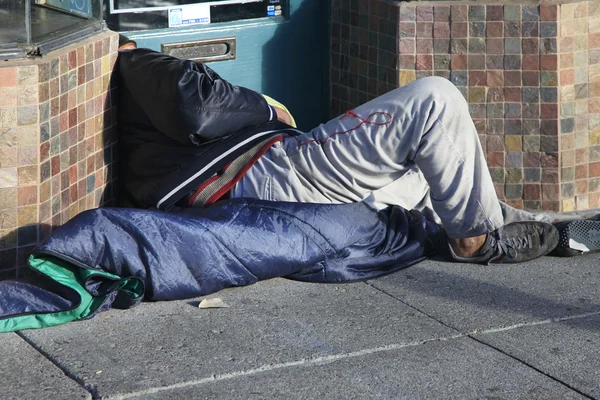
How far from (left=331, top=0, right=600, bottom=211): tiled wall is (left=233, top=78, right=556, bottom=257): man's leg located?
2.67ft

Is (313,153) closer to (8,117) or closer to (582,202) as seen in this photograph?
(8,117)

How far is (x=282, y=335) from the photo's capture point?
3764 mm

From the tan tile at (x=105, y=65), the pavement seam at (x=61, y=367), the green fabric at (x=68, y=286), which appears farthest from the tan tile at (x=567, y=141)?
the pavement seam at (x=61, y=367)

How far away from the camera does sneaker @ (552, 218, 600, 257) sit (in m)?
4.64

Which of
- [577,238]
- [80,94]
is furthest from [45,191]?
[577,238]

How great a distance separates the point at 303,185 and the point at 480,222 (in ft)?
2.50

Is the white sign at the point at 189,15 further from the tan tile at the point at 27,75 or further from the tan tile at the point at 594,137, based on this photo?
the tan tile at the point at 594,137

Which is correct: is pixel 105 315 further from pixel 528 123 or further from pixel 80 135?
pixel 528 123

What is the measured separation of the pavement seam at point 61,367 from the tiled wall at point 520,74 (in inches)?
94.5

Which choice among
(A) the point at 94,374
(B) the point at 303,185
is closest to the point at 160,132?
(B) the point at 303,185

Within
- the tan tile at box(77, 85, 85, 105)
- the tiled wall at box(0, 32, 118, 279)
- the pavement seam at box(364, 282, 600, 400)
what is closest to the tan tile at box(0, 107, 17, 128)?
the tiled wall at box(0, 32, 118, 279)

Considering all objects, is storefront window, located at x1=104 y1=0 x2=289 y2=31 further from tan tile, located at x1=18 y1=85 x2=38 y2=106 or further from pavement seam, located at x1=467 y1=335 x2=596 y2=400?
pavement seam, located at x1=467 y1=335 x2=596 y2=400

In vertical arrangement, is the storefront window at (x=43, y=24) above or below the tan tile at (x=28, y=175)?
above

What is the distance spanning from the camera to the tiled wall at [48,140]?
4031 mm
